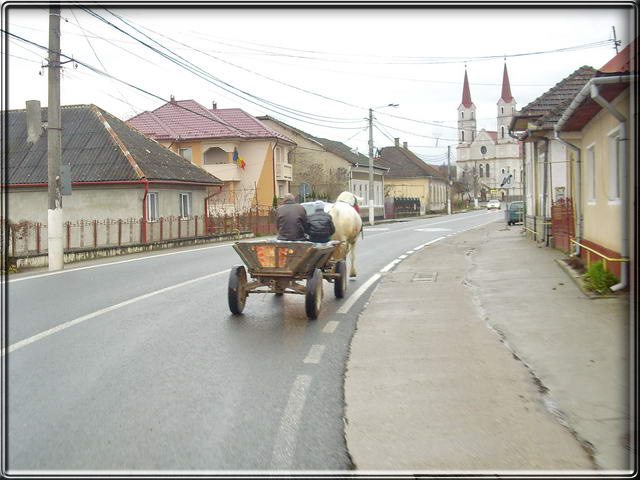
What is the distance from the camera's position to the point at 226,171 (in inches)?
1965

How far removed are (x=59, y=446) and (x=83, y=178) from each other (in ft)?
87.6

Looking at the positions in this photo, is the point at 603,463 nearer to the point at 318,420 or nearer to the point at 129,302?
the point at 318,420

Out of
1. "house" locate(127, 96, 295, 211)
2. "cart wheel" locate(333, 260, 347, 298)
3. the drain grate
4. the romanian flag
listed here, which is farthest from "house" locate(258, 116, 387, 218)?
"cart wheel" locate(333, 260, 347, 298)

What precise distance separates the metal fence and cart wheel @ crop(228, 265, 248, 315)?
9761 millimetres

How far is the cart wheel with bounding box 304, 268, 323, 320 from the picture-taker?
9297mm

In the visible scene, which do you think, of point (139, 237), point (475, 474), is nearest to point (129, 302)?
point (475, 474)

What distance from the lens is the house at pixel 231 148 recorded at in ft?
164

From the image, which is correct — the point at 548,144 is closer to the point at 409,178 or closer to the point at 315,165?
the point at 315,165

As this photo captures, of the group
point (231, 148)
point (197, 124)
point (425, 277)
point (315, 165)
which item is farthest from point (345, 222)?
point (315, 165)

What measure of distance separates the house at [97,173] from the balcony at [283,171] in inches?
671

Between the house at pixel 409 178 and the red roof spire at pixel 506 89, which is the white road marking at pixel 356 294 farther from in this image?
the red roof spire at pixel 506 89

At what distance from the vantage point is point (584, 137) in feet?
45.4

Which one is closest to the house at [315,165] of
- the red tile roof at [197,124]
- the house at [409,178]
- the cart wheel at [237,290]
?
the red tile roof at [197,124]

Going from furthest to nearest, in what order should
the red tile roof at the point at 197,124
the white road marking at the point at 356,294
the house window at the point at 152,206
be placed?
the red tile roof at the point at 197,124 → the house window at the point at 152,206 → the white road marking at the point at 356,294
